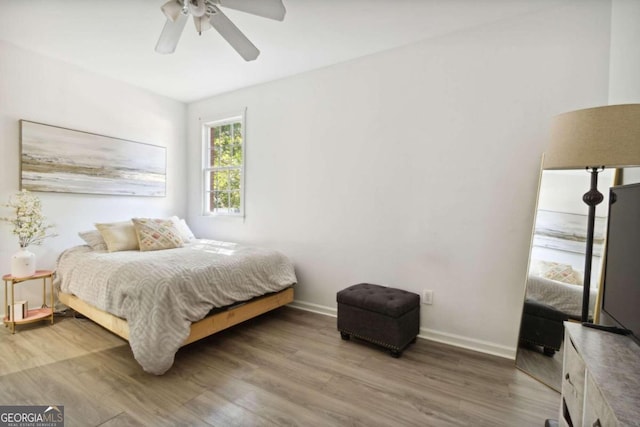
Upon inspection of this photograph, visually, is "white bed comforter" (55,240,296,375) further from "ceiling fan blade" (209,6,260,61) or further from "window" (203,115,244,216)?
"ceiling fan blade" (209,6,260,61)

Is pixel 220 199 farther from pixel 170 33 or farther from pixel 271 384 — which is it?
pixel 271 384

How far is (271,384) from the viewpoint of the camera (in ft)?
6.11

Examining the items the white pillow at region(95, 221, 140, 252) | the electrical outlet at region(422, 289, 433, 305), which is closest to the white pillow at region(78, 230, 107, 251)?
the white pillow at region(95, 221, 140, 252)

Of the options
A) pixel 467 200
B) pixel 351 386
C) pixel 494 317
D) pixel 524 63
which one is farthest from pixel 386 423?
pixel 524 63

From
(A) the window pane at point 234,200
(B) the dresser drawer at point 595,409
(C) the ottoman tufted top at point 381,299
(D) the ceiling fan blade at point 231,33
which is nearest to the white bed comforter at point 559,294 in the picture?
(C) the ottoman tufted top at point 381,299

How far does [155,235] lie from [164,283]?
1332mm

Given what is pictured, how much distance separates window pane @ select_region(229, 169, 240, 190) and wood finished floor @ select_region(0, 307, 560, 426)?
201cm

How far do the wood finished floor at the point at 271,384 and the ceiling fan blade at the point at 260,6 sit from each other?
7.65ft

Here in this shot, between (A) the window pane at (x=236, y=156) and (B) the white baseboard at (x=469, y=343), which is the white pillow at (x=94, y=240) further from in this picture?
(B) the white baseboard at (x=469, y=343)

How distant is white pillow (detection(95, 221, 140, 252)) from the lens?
295 cm

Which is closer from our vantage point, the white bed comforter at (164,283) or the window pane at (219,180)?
the white bed comforter at (164,283)

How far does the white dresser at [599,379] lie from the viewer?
31.2 inches

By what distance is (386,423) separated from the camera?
1530 millimetres

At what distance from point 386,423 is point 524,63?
2618mm
